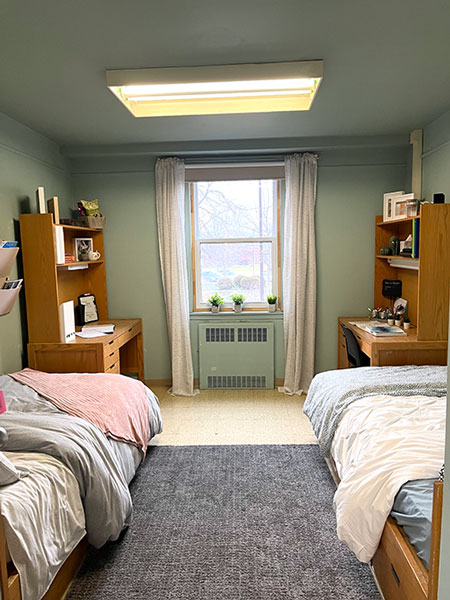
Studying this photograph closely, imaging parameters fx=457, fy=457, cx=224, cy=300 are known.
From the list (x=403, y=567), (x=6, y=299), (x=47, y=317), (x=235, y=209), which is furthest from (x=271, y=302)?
(x=403, y=567)

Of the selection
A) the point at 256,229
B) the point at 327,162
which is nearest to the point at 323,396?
the point at 256,229

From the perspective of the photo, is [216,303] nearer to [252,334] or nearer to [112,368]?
[252,334]

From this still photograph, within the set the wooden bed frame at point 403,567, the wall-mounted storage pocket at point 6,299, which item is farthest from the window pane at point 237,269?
the wooden bed frame at point 403,567

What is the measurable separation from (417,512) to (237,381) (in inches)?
132

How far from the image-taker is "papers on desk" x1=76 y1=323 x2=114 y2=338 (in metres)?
4.00

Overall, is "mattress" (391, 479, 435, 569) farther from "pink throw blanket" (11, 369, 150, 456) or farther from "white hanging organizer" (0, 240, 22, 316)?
"white hanging organizer" (0, 240, 22, 316)

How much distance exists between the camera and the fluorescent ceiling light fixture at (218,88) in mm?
2635

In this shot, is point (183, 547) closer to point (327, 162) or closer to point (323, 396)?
point (323, 396)

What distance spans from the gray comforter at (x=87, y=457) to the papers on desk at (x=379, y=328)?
233cm

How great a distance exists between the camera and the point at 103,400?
2.85 metres

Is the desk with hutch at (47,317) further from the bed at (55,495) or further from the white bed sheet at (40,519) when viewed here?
the white bed sheet at (40,519)

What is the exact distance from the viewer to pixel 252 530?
2.46 metres

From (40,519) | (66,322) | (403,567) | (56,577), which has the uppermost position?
(66,322)

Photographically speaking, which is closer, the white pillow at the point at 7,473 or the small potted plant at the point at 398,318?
the white pillow at the point at 7,473
